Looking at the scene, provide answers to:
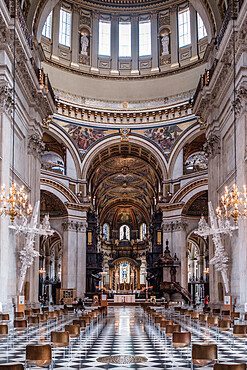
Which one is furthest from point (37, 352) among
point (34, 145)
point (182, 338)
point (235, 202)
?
point (34, 145)

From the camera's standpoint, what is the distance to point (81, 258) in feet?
125

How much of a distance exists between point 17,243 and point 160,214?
24.1 metres

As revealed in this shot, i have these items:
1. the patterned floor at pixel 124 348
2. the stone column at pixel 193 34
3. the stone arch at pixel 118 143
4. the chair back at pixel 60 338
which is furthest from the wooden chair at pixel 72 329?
the stone column at pixel 193 34

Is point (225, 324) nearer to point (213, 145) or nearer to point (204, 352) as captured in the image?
point (204, 352)

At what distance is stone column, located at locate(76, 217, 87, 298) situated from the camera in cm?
3775

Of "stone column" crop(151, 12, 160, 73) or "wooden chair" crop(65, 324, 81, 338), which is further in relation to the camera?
"stone column" crop(151, 12, 160, 73)

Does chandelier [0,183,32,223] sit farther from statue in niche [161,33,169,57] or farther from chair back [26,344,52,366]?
statue in niche [161,33,169,57]

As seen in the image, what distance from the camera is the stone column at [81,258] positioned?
124 ft

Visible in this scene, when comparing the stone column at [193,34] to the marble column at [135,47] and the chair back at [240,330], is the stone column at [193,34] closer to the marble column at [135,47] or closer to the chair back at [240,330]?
the marble column at [135,47]

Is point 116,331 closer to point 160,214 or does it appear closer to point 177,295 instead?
point 177,295

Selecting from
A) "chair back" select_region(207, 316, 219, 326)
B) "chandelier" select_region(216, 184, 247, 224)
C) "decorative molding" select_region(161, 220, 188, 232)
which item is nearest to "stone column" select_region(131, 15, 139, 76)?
"decorative molding" select_region(161, 220, 188, 232)

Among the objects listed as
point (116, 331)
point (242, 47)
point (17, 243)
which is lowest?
point (116, 331)

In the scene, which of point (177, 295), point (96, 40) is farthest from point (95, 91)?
point (177, 295)

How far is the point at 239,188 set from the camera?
1681cm
